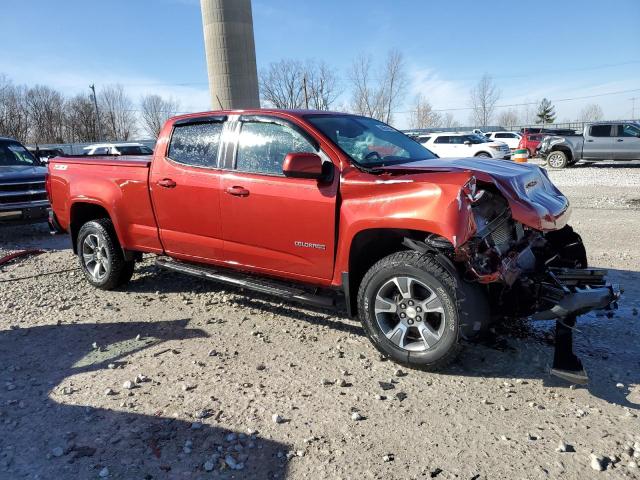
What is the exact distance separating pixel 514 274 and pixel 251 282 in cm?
221

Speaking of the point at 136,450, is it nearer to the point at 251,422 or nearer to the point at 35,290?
the point at 251,422

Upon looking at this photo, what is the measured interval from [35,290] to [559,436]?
18.6 ft

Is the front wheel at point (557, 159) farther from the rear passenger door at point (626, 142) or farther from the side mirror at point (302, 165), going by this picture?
the side mirror at point (302, 165)

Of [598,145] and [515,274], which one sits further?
[598,145]

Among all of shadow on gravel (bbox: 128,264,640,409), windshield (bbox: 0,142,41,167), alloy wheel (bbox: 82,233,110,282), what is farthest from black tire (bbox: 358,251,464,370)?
windshield (bbox: 0,142,41,167)

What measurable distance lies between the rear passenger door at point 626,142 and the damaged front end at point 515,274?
62.4 ft

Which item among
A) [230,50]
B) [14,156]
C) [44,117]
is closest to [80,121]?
[44,117]

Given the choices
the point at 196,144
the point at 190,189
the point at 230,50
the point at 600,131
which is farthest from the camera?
the point at 230,50

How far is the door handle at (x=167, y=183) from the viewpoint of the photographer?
4.75 meters

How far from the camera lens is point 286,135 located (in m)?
4.20

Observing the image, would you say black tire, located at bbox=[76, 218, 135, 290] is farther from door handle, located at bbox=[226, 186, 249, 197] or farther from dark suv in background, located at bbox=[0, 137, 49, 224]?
dark suv in background, located at bbox=[0, 137, 49, 224]

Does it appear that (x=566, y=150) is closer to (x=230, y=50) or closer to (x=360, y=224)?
(x=230, y=50)

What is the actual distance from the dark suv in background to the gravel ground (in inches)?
173

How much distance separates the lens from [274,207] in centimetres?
405
